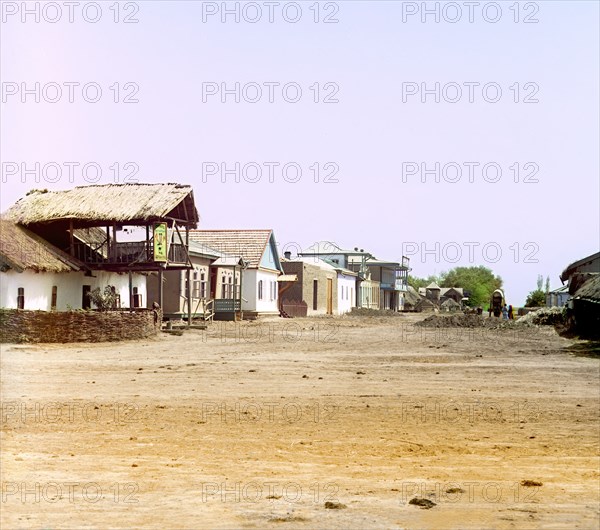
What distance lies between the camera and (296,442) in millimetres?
10875

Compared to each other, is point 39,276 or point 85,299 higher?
point 39,276

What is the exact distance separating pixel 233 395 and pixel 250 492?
22.8 ft

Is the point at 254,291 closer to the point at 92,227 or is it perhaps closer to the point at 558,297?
the point at 92,227

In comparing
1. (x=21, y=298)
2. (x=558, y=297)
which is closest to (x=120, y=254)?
(x=21, y=298)

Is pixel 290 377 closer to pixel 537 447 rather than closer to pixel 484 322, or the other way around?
pixel 537 447

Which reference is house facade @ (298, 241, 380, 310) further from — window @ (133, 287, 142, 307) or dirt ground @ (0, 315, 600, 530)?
dirt ground @ (0, 315, 600, 530)

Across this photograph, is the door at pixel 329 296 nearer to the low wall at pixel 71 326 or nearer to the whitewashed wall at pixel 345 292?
the whitewashed wall at pixel 345 292

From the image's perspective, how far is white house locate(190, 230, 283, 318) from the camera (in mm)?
48469

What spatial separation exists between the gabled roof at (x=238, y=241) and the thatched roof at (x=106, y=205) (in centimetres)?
1358

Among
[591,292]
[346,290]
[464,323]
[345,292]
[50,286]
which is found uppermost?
[346,290]

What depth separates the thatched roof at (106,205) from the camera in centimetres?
3322

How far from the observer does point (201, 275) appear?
4359 cm

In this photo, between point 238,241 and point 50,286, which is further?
point 238,241

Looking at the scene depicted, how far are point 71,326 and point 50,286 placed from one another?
22.0 ft
